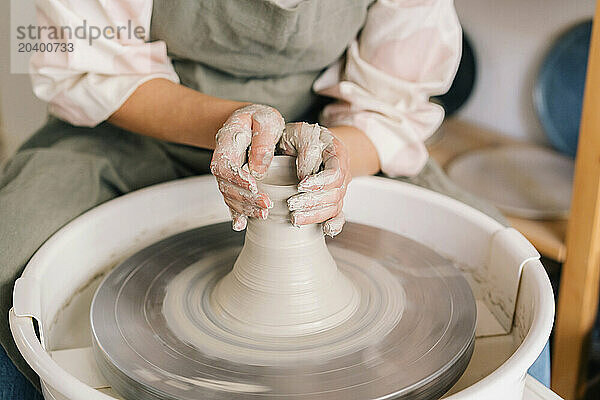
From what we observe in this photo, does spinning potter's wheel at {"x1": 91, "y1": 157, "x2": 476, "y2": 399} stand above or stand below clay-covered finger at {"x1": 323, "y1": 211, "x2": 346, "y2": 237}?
below

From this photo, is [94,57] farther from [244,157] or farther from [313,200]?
[313,200]

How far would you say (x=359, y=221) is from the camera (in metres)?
1.29

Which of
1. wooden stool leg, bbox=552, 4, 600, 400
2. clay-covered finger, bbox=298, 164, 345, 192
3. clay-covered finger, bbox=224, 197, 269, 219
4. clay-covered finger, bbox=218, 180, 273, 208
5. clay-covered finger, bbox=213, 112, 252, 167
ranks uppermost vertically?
clay-covered finger, bbox=298, 164, 345, 192

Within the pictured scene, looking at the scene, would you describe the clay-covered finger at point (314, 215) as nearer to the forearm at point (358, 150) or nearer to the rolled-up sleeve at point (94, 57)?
the forearm at point (358, 150)

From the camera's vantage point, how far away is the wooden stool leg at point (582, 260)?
1.42m

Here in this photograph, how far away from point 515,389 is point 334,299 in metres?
0.27

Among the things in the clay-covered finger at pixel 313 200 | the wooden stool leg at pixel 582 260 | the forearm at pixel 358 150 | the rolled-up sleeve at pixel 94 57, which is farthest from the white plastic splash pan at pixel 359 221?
the wooden stool leg at pixel 582 260

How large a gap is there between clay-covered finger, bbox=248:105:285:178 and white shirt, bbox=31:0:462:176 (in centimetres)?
30

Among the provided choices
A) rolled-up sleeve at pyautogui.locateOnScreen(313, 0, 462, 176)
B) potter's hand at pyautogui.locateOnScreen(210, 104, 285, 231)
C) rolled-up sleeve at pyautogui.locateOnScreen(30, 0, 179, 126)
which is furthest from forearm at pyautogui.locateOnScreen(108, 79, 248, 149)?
rolled-up sleeve at pyautogui.locateOnScreen(313, 0, 462, 176)

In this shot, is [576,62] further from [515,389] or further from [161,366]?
[161,366]

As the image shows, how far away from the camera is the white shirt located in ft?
3.94

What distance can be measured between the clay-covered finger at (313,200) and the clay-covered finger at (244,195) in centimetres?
3

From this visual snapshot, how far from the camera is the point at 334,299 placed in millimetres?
956

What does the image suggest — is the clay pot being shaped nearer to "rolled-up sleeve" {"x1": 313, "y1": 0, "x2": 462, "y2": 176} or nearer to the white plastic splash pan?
the white plastic splash pan
